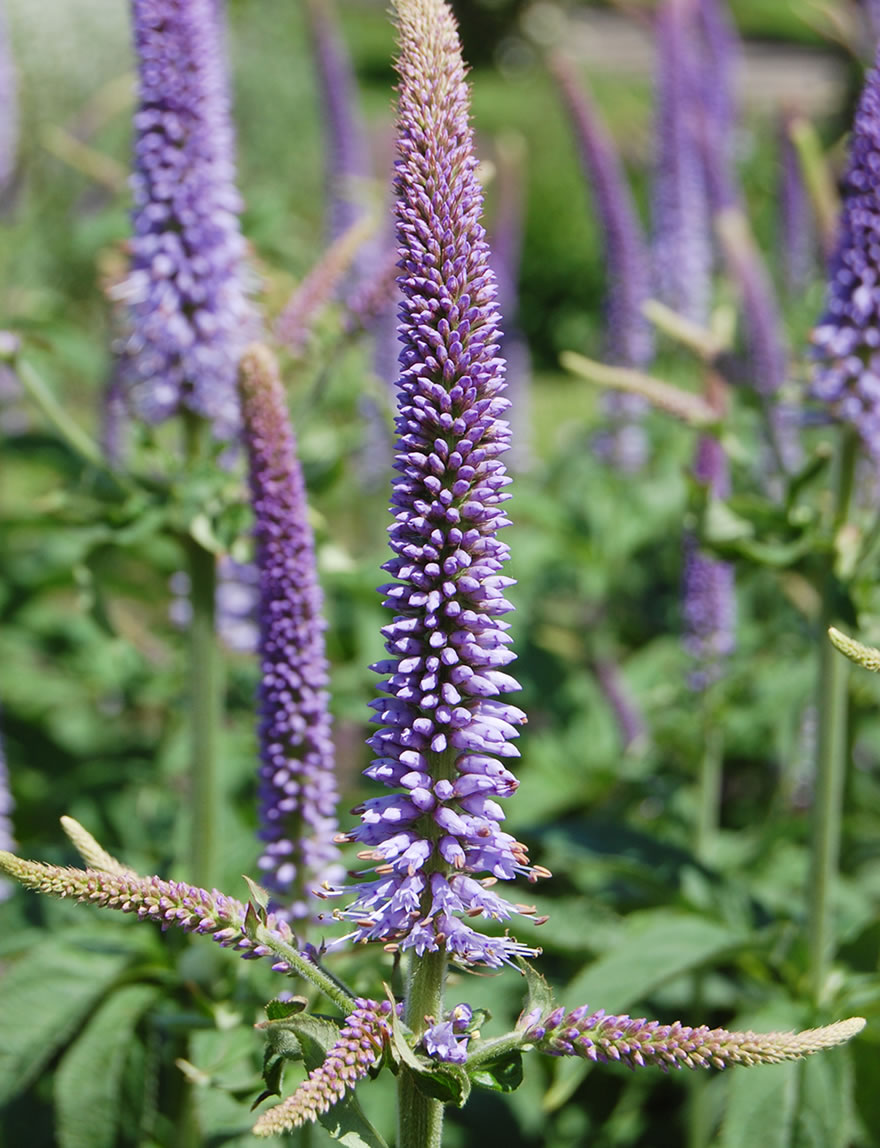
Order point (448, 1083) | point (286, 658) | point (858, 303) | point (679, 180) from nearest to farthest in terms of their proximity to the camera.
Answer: point (448, 1083) < point (286, 658) < point (858, 303) < point (679, 180)

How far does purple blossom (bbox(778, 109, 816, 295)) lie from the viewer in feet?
22.0

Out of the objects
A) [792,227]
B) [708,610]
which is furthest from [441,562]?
[792,227]

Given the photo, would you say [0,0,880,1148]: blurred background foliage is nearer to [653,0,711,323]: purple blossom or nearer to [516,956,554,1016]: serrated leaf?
[653,0,711,323]: purple blossom

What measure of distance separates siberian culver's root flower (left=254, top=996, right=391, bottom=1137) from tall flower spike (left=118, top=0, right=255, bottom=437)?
2.06 metres

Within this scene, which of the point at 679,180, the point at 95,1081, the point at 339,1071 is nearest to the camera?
the point at 339,1071

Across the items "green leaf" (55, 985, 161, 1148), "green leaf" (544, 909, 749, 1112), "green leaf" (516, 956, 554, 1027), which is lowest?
"green leaf" (55, 985, 161, 1148)

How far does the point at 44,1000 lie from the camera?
3.00 meters

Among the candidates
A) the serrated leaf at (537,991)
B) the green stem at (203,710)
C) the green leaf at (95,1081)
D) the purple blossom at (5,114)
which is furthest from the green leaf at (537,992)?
the purple blossom at (5,114)

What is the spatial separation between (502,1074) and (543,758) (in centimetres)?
315

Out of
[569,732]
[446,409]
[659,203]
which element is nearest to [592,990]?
[446,409]

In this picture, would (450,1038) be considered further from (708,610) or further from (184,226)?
(708,610)

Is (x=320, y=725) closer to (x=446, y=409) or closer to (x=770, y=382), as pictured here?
(x=446, y=409)

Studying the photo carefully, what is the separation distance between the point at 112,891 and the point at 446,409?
75 cm

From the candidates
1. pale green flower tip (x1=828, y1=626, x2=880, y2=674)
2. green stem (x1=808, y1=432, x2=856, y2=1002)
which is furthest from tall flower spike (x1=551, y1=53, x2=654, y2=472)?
pale green flower tip (x1=828, y1=626, x2=880, y2=674)
